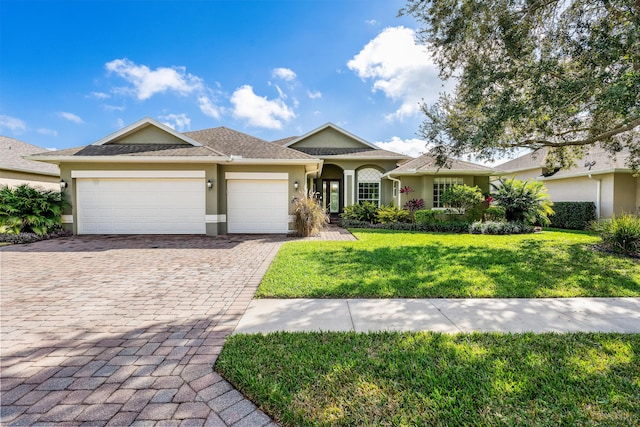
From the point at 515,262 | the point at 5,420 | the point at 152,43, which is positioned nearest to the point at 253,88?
the point at 152,43

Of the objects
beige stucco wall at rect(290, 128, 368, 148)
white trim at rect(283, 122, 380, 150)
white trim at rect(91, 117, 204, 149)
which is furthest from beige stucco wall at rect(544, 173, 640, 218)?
white trim at rect(91, 117, 204, 149)

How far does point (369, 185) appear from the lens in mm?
17953

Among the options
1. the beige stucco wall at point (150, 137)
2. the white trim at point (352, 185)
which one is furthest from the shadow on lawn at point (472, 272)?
the white trim at point (352, 185)

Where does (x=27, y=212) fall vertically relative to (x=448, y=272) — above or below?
above

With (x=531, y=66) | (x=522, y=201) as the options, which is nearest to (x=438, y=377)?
(x=531, y=66)

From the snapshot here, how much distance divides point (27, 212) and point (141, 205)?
383cm

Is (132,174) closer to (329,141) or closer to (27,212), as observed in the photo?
(27,212)

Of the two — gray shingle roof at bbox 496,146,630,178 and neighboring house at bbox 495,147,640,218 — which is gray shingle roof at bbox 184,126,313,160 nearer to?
gray shingle roof at bbox 496,146,630,178

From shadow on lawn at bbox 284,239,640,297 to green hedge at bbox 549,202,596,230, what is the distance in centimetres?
755

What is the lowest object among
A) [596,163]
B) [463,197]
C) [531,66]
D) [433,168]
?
[463,197]

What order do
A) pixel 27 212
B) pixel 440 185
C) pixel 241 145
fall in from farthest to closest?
pixel 440 185 → pixel 241 145 → pixel 27 212

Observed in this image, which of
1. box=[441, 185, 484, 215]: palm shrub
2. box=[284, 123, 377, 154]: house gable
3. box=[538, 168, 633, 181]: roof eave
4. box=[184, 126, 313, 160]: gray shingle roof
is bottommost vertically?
box=[441, 185, 484, 215]: palm shrub

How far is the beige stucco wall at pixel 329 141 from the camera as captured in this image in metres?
18.4

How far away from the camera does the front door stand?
18.6m
